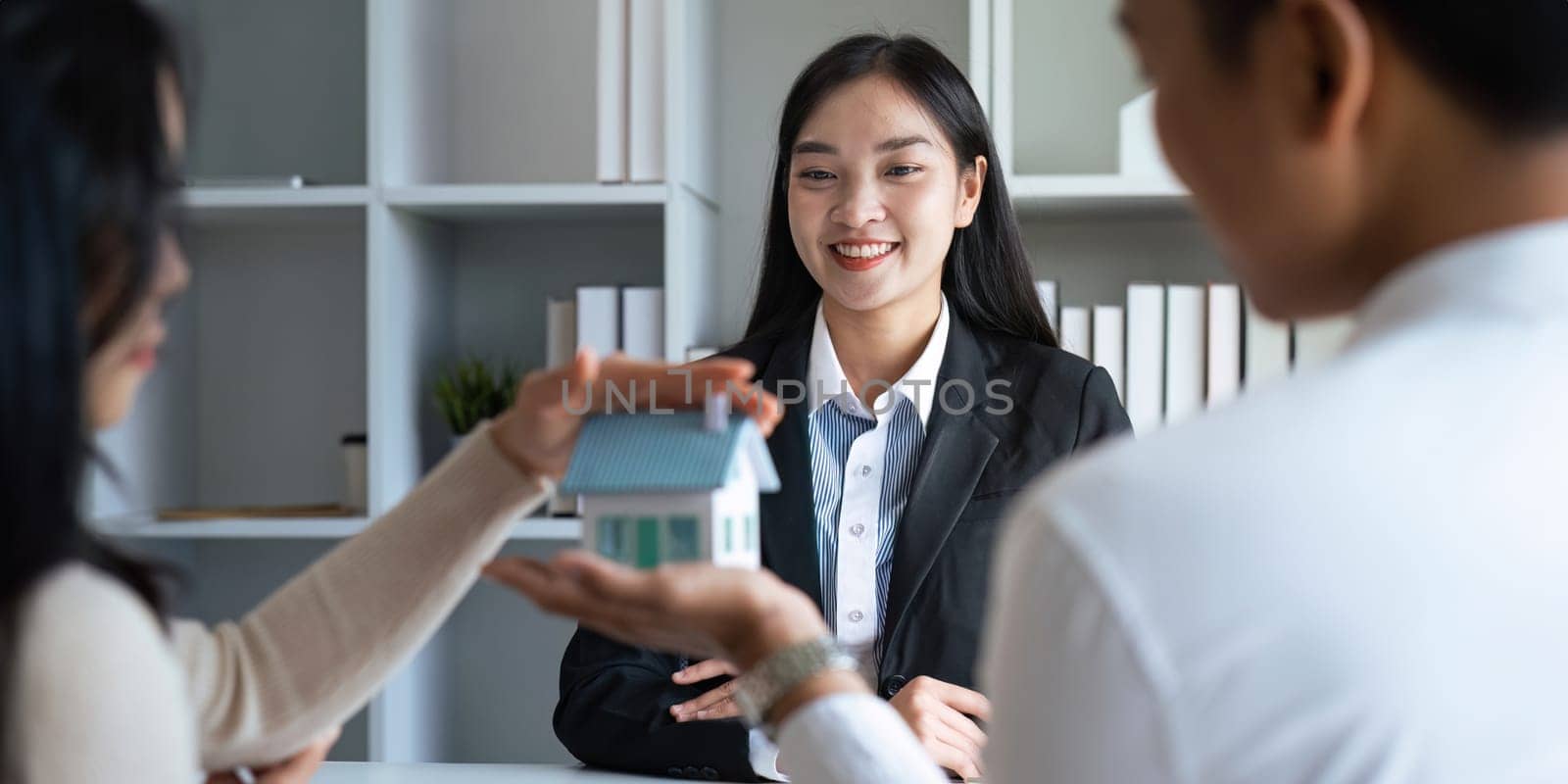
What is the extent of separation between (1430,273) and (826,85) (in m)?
1.49

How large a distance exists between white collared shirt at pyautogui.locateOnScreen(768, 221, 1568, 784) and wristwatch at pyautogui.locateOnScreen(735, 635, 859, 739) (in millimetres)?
298

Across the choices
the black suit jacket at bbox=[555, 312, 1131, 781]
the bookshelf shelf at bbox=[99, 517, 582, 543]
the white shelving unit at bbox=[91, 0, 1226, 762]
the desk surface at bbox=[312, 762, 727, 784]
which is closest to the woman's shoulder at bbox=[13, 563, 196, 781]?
the desk surface at bbox=[312, 762, 727, 784]

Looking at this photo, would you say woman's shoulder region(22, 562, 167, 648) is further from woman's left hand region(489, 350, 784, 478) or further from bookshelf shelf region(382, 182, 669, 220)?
bookshelf shelf region(382, 182, 669, 220)

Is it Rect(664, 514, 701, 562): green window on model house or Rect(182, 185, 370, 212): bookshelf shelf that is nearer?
Rect(664, 514, 701, 562): green window on model house

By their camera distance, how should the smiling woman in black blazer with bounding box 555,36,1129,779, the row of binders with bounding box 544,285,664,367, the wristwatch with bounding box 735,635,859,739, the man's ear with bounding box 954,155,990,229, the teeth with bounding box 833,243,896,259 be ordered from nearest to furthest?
1. the wristwatch with bounding box 735,635,859,739
2. the smiling woman in black blazer with bounding box 555,36,1129,779
3. the teeth with bounding box 833,243,896,259
4. the man's ear with bounding box 954,155,990,229
5. the row of binders with bounding box 544,285,664,367

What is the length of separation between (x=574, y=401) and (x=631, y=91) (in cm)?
135

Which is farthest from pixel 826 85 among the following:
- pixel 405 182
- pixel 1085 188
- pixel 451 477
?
pixel 451 477

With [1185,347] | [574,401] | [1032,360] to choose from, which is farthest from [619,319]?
[574,401]

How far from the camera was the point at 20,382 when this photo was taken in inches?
26.2

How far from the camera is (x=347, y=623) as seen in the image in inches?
40.9

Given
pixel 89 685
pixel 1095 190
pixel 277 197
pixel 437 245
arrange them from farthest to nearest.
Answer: pixel 437 245 → pixel 277 197 → pixel 1095 190 → pixel 89 685

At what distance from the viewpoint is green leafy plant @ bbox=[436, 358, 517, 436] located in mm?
2514

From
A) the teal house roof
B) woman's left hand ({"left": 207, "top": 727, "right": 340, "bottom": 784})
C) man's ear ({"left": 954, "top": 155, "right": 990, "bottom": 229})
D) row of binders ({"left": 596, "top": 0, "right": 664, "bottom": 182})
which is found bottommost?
woman's left hand ({"left": 207, "top": 727, "right": 340, "bottom": 784})

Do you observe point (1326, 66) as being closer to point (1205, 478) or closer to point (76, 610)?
point (1205, 478)
